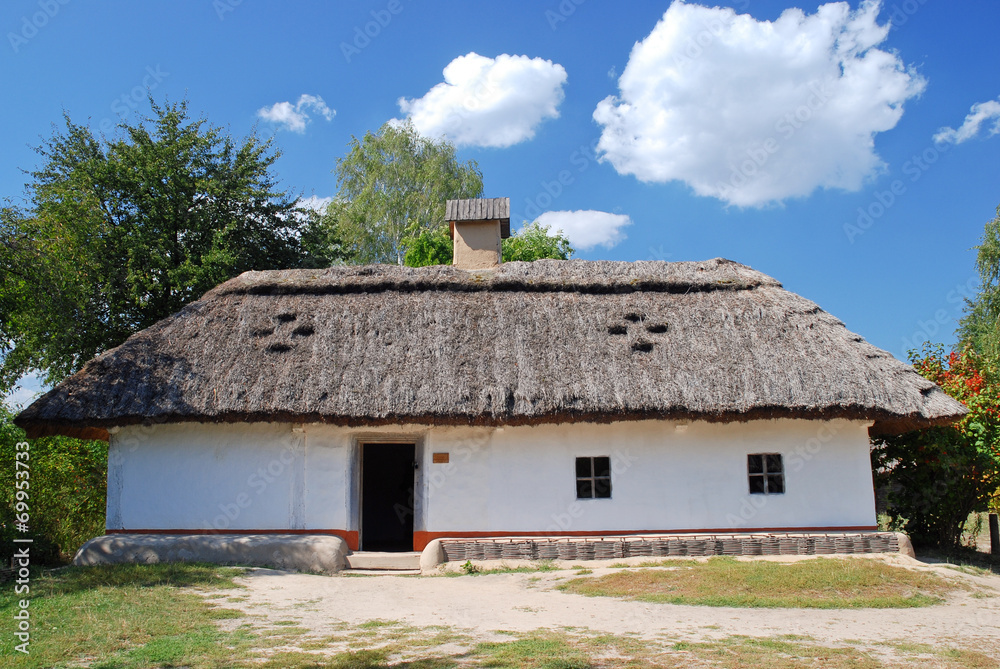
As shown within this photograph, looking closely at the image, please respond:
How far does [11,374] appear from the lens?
12.7 metres

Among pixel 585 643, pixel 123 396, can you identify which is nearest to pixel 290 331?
pixel 123 396

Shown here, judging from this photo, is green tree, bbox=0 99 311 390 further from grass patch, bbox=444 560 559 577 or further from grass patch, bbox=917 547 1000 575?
grass patch, bbox=917 547 1000 575

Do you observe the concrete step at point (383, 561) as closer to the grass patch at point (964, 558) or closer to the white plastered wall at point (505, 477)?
the white plastered wall at point (505, 477)

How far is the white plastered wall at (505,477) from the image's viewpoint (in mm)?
11273

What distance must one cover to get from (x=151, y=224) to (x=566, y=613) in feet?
51.7

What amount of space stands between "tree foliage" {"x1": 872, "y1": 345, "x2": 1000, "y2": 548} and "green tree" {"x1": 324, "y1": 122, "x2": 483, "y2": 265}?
64.9ft

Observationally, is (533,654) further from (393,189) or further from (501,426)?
(393,189)

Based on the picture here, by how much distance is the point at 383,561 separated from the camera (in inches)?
426

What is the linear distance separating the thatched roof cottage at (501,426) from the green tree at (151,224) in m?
5.24

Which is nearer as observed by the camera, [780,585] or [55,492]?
[780,585]

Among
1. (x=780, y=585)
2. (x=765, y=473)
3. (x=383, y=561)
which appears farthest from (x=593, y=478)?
(x=780, y=585)

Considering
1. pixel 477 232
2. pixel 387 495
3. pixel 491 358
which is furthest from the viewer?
pixel 477 232

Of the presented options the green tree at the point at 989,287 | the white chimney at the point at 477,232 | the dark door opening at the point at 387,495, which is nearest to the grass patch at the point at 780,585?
the dark door opening at the point at 387,495
